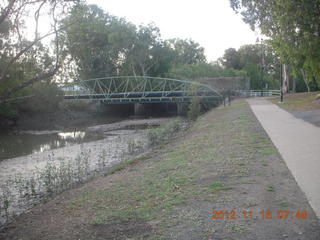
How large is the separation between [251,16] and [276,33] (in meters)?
5.88

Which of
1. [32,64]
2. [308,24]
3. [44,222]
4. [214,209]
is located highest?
[308,24]

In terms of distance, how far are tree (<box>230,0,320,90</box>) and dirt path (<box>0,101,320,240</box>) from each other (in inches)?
384

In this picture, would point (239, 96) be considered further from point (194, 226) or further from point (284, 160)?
point (194, 226)

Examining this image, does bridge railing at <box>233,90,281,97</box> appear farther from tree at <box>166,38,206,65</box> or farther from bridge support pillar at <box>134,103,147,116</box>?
tree at <box>166,38,206,65</box>

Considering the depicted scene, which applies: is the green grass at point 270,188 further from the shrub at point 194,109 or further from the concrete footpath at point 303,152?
the shrub at point 194,109

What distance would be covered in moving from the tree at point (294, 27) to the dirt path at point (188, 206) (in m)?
9.76

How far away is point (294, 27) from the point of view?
68.9 ft

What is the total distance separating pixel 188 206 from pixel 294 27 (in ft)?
54.2

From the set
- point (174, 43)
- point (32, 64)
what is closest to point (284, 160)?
point (32, 64)

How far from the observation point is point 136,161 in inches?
575
